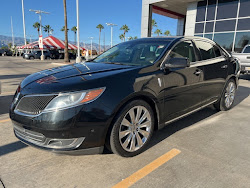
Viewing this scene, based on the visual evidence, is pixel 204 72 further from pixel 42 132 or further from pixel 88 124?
pixel 42 132

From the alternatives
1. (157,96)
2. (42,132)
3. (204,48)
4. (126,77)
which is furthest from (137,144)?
(204,48)

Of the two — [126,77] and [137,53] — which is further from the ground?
[137,53]

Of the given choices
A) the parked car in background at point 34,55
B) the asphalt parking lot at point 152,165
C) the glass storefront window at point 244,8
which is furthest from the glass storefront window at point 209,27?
the parked car in background at point 34,55

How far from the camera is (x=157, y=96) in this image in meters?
2.81

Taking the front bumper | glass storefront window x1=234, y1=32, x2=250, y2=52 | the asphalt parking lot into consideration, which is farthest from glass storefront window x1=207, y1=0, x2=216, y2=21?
the front bumper

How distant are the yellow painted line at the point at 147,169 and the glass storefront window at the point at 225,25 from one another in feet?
53.6

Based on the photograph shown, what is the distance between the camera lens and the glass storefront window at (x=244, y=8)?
15086 millimetres

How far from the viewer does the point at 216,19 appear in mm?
16953

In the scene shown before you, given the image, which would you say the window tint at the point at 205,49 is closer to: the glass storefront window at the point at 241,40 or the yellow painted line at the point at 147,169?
the yellow painted line at the point at 147,169

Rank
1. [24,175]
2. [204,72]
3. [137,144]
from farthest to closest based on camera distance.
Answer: [204,72]
[137,144]
[24,175]

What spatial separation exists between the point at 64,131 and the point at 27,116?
1.60 feet

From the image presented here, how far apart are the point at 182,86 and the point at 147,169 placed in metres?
1.43

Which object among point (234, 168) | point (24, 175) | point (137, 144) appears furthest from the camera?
point (137, 144)

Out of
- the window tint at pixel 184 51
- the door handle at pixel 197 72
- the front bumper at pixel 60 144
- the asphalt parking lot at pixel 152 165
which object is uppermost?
the window tint at pixel 184 51
